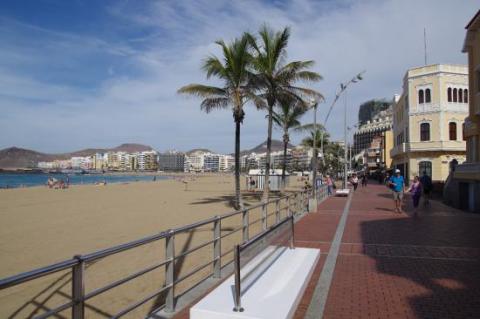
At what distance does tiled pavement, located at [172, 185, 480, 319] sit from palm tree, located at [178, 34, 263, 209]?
7.07 meters

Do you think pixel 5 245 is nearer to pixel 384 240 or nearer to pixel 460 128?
pixel 384 240

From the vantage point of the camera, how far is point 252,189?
36.2 m

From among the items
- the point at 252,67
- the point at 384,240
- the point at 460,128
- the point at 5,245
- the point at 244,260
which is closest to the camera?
the point at 244,260

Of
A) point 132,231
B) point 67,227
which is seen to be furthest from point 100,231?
point 67,227

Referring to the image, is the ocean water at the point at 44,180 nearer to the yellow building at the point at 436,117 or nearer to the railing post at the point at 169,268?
the yellow building at the point at 436,117

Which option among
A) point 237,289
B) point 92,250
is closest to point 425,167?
point 92,250

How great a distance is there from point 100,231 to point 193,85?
7.63m

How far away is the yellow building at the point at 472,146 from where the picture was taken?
1612 centimetres

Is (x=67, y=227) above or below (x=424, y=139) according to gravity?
below

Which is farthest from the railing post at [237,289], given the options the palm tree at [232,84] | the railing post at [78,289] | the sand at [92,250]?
the palm tree at [232,84]

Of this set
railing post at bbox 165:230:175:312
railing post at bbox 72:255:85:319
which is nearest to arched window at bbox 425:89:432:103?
railing post at bbox 165:230:175:312

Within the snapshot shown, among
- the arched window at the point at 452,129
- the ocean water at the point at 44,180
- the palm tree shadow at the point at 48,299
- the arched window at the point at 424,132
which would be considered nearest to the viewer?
the palm tree shadow at the point at 48,299

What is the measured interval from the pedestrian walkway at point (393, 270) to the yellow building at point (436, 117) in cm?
2585

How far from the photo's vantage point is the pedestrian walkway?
466 cm
